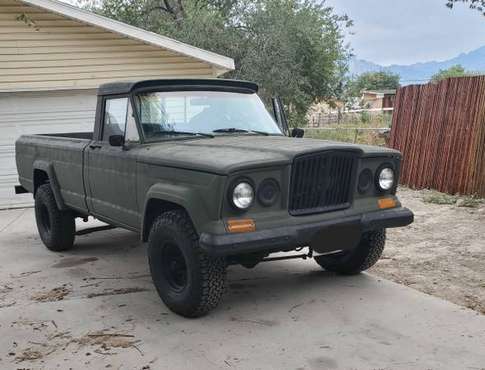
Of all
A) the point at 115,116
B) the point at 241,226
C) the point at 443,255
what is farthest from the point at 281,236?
the point at 443,255

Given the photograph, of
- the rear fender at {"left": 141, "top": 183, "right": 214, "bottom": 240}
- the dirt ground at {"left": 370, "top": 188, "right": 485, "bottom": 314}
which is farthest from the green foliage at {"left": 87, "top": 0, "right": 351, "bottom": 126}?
the rear fender at {"left": 141, "top": 183, "right": 214, "bottom": 240}

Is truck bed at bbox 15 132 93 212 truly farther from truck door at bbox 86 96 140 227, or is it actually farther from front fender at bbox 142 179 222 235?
front fender at bbox 142 179 222 235

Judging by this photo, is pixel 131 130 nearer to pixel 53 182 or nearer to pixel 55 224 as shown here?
pixel 53 182

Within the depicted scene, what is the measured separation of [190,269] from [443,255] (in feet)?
10.3

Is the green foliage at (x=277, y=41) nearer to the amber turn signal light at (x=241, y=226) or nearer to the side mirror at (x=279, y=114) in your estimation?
the side mirror at (x=279, y=114)

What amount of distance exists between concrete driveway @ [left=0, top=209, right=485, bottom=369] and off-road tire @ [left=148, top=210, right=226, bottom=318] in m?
0.15

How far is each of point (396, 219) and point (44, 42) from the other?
931 centimetres

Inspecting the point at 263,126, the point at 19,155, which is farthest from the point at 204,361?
the point at 19,155

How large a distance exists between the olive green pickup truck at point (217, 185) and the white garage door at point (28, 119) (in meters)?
5.91

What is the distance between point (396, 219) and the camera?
16.0ft

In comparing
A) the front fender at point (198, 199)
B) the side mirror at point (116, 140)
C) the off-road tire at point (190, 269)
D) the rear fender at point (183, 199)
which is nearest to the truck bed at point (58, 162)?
the side mirror at point (116, 140)

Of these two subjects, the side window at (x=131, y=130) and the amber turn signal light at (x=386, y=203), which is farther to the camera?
the side window at (x=131, y=130)

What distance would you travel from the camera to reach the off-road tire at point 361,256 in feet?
17.9

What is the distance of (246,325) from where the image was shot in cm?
448
